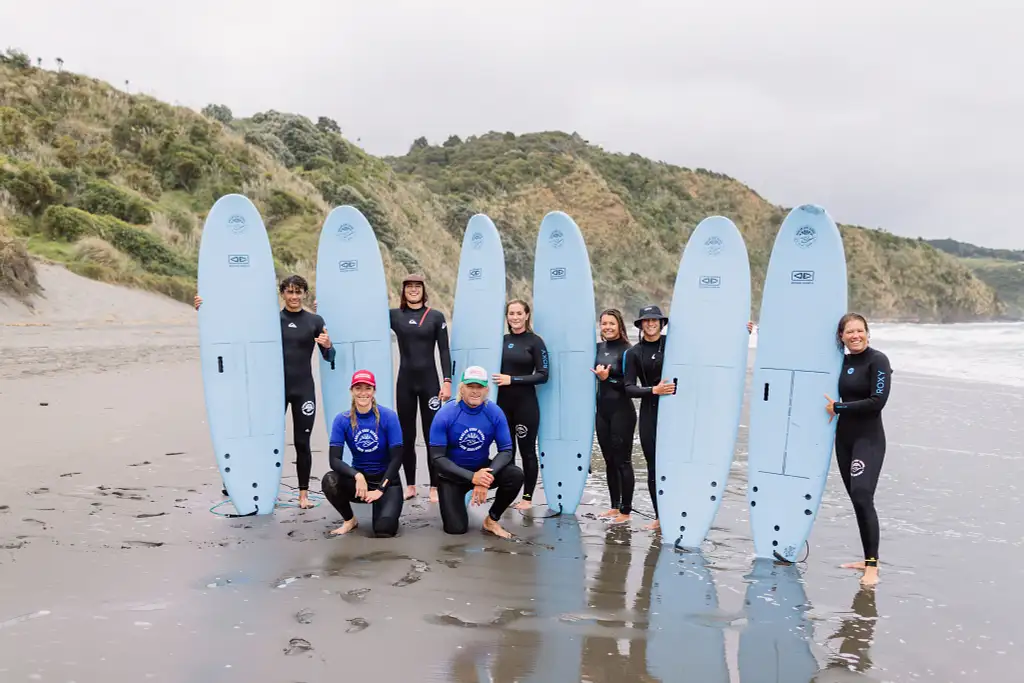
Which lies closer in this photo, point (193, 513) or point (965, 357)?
point (193, 513)

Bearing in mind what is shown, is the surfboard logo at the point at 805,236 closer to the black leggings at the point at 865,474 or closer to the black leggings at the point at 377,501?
the black leggings at the point at 865,474

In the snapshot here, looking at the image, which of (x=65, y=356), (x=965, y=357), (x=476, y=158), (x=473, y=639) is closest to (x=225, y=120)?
(x=476, y=158)

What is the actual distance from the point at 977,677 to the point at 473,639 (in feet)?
5.79

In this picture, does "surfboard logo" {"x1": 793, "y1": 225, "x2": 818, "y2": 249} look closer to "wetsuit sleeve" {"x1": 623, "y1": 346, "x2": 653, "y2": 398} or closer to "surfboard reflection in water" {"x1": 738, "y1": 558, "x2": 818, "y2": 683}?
"wetsuit sleeve" {"x1": 623, "y1": 346, "x2": 653, "y2": 398}

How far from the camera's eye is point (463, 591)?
3.17 m

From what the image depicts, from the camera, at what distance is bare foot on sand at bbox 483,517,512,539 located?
13.2ft

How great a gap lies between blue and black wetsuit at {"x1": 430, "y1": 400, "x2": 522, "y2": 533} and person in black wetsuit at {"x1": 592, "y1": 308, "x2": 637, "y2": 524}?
70cm

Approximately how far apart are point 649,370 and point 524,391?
79 cm

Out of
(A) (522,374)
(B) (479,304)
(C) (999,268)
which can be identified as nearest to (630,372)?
(A) (522,374)

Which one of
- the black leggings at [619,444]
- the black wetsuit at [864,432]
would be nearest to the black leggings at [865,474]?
the black wetsuit at [864,432]

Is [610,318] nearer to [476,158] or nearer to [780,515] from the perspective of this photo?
[780,515]

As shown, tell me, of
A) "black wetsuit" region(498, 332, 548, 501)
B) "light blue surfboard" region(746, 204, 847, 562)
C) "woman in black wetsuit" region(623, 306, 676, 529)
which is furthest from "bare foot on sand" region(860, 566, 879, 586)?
"black wetsuit" region(498, 332, 548, 501)

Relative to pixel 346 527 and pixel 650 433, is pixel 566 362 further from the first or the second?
pixel 346 527

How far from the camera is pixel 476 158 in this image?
5219 cm
